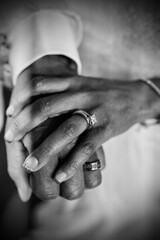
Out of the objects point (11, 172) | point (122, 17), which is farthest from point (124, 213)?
point (122, 17)

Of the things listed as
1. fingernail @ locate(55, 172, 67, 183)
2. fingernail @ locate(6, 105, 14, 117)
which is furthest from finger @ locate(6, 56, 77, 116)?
fingernail @ locate(55, 172, 67, 183)

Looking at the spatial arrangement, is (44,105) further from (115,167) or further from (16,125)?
(115,167)

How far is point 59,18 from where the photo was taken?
0.42 meters

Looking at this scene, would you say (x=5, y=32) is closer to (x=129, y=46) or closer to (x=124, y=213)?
(x=129, y=46)

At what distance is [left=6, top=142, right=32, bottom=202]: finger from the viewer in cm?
35

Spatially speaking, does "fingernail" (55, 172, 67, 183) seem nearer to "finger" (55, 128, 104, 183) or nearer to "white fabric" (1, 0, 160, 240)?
"finger" (55, 128, 104, 183)

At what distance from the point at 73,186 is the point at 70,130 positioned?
78 mm

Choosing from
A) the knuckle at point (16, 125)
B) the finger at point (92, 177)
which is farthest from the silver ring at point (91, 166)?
the knuckle at point (16, 125)

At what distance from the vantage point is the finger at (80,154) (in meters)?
0.31

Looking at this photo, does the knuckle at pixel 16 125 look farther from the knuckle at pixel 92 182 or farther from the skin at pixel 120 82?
Result: the knuckle at pixel 92 182

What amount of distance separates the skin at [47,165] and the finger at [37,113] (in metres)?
0.01

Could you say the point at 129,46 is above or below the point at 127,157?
above

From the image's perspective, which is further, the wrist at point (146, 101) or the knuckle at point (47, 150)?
the wrist at point (146, 101)

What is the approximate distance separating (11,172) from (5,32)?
218 millimetres
